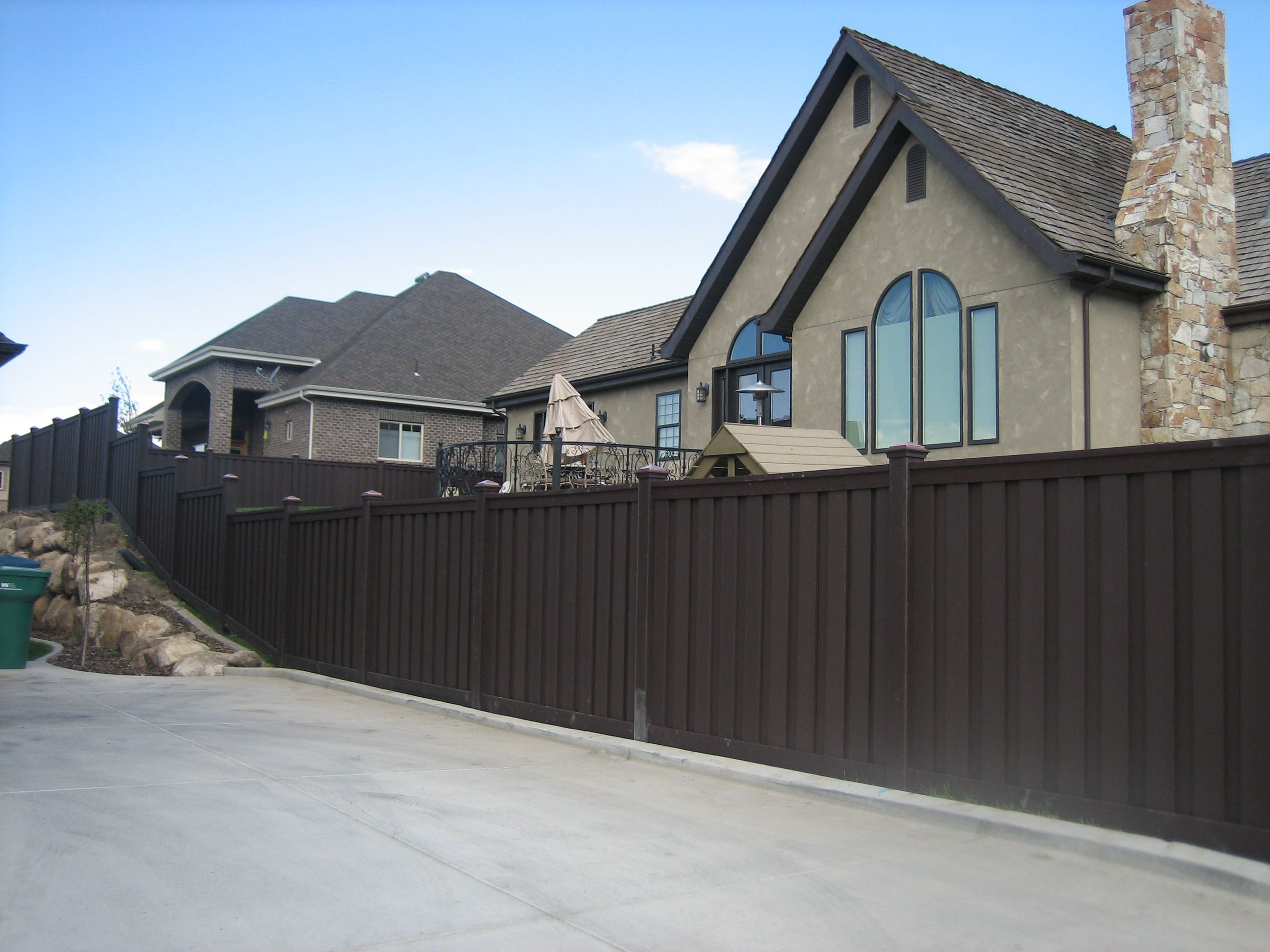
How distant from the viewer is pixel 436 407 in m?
31.9

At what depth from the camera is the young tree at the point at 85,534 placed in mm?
14812

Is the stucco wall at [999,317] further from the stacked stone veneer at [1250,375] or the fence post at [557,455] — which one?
the fence post at [557,455]

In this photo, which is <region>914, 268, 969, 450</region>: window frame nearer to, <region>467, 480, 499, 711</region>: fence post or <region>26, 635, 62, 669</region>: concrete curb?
<region>467, 480, 499, 711</region>: fence post

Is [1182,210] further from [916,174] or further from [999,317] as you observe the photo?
[916,174]

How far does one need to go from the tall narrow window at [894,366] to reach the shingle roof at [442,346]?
58.9 ft

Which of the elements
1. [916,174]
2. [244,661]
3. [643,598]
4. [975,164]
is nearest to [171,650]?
[244,661]

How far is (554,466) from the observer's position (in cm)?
1667

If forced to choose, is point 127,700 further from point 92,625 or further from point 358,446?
point 358,446

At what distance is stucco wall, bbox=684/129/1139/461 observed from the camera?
38.1 ft

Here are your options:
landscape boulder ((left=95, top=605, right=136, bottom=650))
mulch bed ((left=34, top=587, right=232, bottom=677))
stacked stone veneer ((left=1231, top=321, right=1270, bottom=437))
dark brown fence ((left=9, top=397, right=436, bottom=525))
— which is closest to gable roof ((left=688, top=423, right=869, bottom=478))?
stacked stone veneer ((left=1231, top=321, right=1270, bottom=437))

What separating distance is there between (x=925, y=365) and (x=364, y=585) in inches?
275

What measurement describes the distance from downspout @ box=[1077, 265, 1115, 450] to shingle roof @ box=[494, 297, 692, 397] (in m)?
8.60

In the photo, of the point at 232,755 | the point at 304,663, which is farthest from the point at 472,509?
the point at 304,663

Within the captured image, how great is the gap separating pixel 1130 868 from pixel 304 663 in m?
10.7
